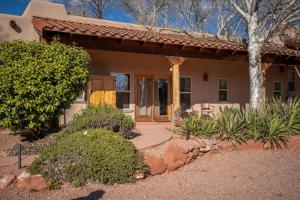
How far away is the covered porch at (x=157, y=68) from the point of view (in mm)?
11002

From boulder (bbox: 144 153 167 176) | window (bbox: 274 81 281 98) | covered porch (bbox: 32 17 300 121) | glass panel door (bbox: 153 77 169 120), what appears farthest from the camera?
window (bbox: 274 81 281 98)

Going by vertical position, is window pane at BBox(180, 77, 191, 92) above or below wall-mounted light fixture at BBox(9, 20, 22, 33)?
below

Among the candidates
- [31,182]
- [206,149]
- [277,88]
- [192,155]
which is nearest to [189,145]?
[192,155]

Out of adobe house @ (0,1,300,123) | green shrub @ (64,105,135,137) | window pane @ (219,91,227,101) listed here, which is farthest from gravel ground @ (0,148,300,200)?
window pane @ (219,91,227,101)

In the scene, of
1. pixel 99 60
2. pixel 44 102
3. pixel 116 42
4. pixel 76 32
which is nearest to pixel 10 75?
pixel 44 102

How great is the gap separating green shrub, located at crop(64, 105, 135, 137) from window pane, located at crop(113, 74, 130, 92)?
4.68 m

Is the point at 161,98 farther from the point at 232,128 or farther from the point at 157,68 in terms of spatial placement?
the point at 232,128

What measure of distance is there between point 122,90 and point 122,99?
0.38m

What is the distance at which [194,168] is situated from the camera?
7.16 meters

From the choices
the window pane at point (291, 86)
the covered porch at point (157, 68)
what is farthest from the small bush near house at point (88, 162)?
the window pane at point (291, 86)

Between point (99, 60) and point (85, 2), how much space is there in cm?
1876

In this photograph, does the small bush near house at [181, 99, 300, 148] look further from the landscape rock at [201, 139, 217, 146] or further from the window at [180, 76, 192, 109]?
the window at [180, 76, 192, 109]

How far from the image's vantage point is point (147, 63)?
1416cm

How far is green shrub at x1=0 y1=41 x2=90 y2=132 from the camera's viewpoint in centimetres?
785
